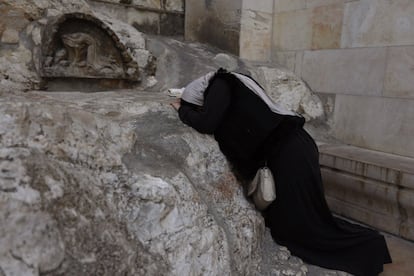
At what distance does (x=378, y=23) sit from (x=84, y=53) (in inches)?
97.0

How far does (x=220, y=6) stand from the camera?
4.20 m

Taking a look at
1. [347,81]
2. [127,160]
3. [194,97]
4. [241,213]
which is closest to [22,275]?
[127,160]

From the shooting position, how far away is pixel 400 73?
2.92 metres

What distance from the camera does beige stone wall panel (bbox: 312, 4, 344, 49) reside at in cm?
344

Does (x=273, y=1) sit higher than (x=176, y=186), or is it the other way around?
(x=273, y=1)

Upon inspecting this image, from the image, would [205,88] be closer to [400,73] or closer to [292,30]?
[400,73]

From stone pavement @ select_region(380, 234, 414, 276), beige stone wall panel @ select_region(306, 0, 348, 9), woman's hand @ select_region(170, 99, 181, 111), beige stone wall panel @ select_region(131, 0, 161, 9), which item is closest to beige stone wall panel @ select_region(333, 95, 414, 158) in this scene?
stone pavement @ select_region(380, 234, 414, 276)

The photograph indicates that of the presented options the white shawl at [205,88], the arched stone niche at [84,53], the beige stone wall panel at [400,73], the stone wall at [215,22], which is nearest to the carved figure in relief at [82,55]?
the arched stone niche at [84,53]

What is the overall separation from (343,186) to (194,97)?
4.61 ft

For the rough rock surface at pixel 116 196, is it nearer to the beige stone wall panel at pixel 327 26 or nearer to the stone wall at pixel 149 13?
the stone wall at pixel 149 13

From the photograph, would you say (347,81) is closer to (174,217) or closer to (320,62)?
(320,62)

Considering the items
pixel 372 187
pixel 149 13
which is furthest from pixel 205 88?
pixel 149 13

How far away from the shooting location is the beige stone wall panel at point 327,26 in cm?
344

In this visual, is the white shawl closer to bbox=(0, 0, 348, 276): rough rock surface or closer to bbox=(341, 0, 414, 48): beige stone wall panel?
bbox=(0, 0, 348, 276): rough rock surface
